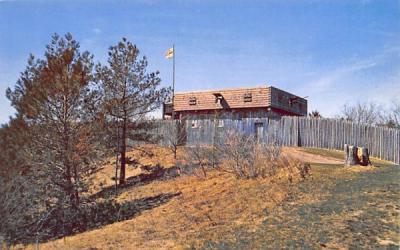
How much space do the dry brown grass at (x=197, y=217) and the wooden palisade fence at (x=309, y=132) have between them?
9.44m

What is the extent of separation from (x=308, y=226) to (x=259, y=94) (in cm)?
2690

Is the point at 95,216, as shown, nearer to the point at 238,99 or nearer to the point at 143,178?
the point at 143,178

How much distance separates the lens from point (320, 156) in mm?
24844

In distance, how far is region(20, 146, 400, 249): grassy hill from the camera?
8844 millimetres

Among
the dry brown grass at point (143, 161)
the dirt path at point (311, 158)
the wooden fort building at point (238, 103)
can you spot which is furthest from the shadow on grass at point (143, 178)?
the wooden fort building at point (238, 103)

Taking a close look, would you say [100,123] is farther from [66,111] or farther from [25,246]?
[25,246]

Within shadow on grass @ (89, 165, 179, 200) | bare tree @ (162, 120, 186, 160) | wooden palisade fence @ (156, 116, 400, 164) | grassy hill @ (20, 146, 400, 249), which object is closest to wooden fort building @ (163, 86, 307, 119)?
wooden palisade fence @ (156, 116, 400, 164)

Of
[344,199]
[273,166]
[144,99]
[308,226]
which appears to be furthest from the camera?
[144,99]

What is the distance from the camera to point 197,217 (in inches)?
506

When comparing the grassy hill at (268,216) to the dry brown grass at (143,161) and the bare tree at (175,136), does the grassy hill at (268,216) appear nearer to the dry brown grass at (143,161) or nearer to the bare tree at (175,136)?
the dry brown grass at (143,161)

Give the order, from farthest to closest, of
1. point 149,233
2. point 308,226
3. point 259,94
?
1. point 259,94
2. point 149,233
3. point 308,226

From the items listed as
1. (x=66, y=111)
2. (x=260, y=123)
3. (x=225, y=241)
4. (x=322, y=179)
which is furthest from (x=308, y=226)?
(x=260, y=123)

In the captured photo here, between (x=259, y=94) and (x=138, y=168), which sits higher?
(x=259, y=94)

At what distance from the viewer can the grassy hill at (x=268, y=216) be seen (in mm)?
8844
